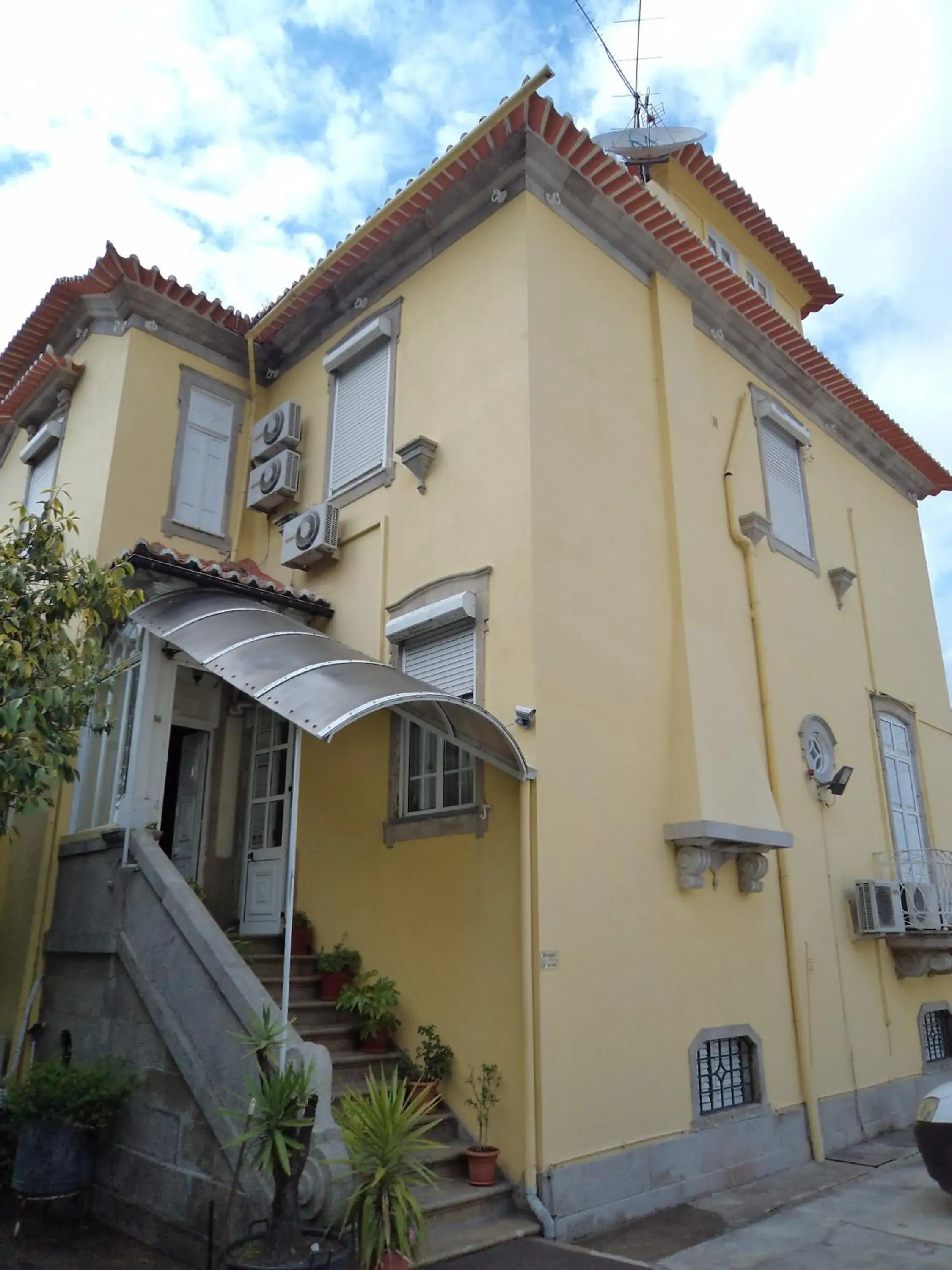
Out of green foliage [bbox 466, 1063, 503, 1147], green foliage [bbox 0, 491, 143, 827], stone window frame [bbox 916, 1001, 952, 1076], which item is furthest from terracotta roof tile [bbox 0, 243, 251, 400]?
stone window frame [bbox 916, 1001, 952, 1076]

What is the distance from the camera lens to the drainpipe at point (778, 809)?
8.60 metres

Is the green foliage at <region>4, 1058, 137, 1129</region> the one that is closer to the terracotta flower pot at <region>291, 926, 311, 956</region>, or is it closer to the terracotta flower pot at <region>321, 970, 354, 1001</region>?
the terracotta flower pot at <region>321, 970, 354, 1001</region>

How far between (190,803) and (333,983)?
2971 millimetres

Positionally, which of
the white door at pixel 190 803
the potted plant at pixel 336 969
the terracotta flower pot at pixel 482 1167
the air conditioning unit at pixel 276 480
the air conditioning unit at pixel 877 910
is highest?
the air conditioning unit at pixel 276 480

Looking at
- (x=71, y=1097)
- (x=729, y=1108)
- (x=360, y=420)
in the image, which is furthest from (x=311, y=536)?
(x=729, y=1108)

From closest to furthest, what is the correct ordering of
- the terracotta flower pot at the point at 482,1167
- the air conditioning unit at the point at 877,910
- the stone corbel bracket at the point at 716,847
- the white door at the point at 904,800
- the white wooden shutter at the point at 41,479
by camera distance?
1. the terracotta flower pot at the point at 482,1167
2. the stone corbel bracket at the point at 716,847
3. the air conditioning unit at the point at 877,910
4. the white door at the point at 904,800
5. the white wooden shutter at the point at 41,479

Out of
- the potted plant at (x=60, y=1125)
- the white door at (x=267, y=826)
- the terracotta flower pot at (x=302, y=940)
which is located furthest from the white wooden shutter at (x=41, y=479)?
the potted plant at (x=60, y=1125)

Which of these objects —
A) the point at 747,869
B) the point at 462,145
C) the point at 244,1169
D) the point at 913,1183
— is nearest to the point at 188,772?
the point at 244,1169

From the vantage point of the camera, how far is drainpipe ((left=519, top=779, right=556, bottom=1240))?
605 cm

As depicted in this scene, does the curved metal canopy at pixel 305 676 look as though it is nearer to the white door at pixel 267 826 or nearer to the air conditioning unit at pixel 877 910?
the white door at pixel 267 826

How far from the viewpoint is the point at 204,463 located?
36.1 feet

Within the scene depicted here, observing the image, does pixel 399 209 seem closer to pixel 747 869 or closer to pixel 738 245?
pixel 738 245

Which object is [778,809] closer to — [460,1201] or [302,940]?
[302,940]

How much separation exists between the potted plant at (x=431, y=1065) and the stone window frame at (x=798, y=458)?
6437 millimetres
